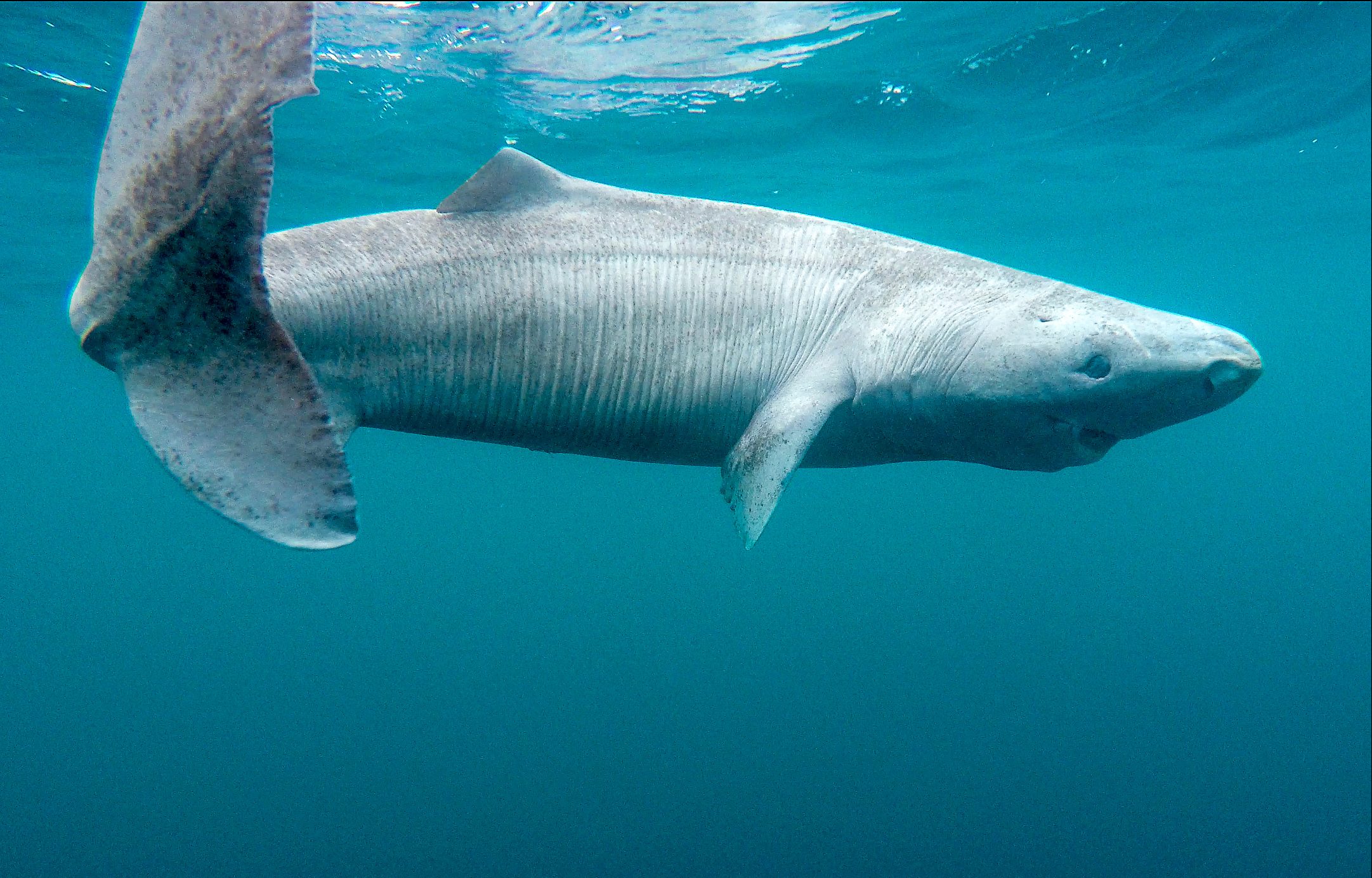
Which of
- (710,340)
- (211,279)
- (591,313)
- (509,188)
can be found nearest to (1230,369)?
(710,340)

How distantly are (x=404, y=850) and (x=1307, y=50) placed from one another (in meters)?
21.5

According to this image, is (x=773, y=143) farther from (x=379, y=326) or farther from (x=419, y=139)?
(x=379, y=326)

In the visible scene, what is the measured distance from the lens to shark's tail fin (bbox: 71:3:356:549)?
2.02 meters

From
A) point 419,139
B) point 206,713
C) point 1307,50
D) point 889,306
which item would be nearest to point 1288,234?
point 1307,50

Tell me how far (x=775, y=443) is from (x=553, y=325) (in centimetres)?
106

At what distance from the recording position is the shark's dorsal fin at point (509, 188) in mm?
3344

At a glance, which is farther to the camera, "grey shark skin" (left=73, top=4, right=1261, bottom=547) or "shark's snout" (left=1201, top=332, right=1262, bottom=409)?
"grey shark skin" (left=73, top=4, right=1261, bottom=547)

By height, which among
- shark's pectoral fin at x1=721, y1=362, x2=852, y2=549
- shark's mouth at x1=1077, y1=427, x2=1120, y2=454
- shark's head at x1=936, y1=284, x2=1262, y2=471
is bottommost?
shark's pectoral fin at x1=721, y1=362, x2=852, y2=549

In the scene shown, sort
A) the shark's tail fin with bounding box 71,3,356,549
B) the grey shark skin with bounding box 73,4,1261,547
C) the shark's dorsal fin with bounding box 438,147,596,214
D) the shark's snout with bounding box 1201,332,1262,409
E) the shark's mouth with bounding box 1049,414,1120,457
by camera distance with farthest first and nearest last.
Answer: the shark's dorsal fin with bounding box 438,147,596,214 → the shark's mouth with bounding box 1049,414,1120,457 → the grey shark skin with bounding box 73,4,1261,547 → the shark's snout with bounding box 1201,332,1262,409 → the shark's tail fin with bounding box 71,3,356,549

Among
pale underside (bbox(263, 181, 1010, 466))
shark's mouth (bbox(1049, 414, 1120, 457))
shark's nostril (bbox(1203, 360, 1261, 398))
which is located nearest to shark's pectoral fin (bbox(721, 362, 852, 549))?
pale underside (bbox(263, 181, 1010, 466))

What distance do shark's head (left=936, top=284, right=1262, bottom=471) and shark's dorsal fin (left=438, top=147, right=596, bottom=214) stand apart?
1.94 meters

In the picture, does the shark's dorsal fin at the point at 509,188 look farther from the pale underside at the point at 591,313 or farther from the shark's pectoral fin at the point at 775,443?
the shark's pectoral fin at the point at 775,443

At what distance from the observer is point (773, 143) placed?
696 inches

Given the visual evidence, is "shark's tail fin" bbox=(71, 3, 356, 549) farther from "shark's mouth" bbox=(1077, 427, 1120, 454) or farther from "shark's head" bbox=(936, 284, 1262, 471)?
"shark's mouth" bbox=(1077, 427, 1120, 454)
